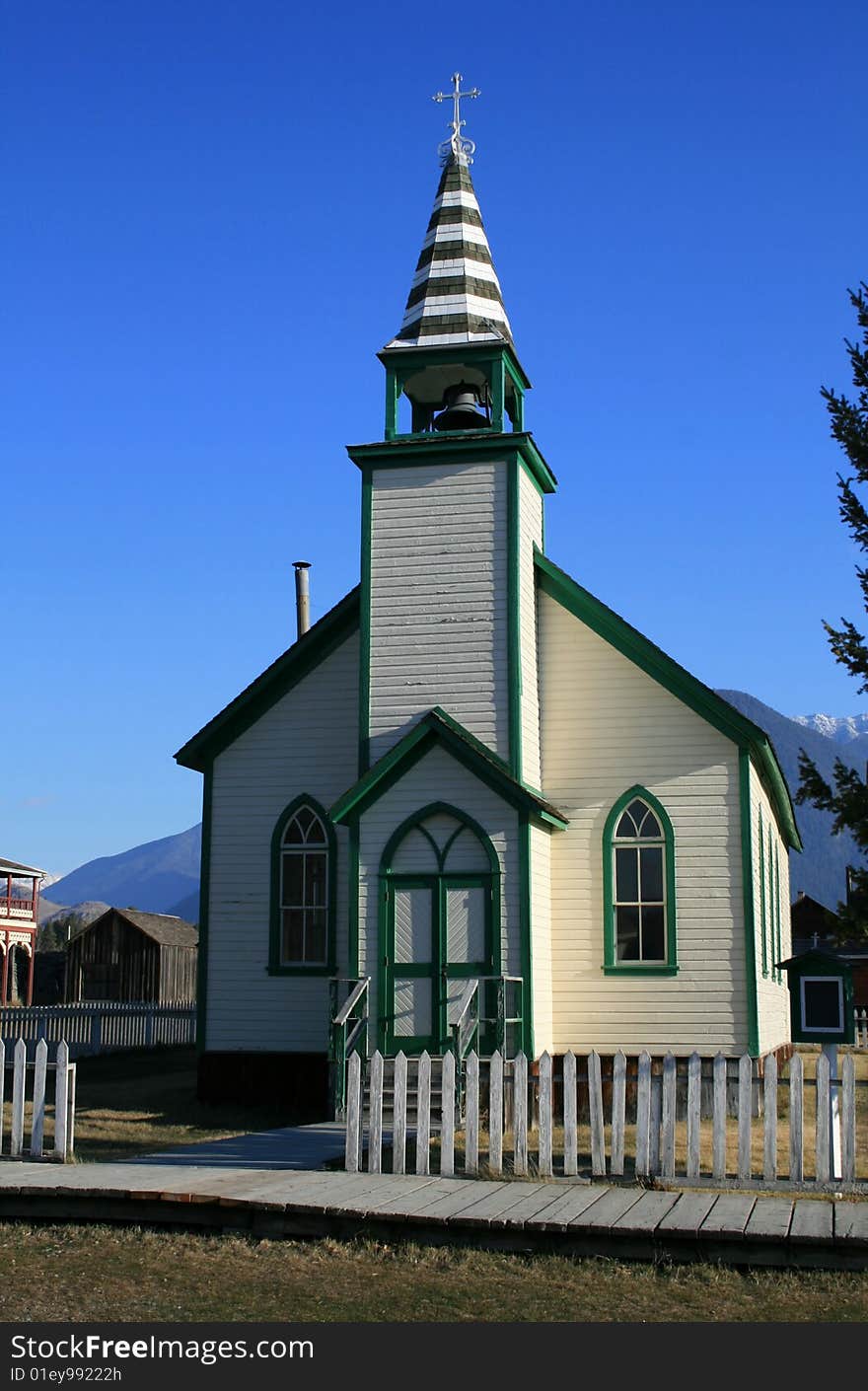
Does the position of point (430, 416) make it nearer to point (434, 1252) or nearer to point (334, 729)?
point (334, 729)

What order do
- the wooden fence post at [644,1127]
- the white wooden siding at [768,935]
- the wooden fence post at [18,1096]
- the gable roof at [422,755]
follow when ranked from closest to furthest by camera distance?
the wooden fence post at [644,1127] < the wooden fence post at [18,1096] < the gable roof at [422,755] < the white wooden siding at [768,935]

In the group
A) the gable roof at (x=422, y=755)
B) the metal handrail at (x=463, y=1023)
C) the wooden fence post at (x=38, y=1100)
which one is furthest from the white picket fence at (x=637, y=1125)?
the gable roof at (x=422, y=755)

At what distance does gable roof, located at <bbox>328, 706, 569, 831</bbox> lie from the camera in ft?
60.2

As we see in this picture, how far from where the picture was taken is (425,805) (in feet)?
61.2

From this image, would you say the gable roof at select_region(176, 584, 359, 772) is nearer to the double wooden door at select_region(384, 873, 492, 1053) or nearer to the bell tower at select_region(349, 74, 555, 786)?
the bell tower at select_region(349, 74, 555, 786)

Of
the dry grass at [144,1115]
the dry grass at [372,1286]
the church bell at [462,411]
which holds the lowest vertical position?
the dry grass at [372,1286]

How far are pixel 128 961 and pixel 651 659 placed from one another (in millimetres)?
41789

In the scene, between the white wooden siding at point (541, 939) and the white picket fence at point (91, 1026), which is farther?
the white picket fence at point (91, 1026)

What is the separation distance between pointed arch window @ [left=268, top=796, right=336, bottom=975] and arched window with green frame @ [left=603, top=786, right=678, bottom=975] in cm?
396

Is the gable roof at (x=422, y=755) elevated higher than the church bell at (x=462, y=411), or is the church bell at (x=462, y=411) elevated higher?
the church bell at (x=462, y=411)

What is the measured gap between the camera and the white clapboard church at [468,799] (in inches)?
727

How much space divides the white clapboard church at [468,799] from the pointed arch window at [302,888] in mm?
35

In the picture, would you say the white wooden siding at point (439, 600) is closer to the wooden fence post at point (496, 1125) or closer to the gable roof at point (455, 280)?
the gable roof at point (455, 280)

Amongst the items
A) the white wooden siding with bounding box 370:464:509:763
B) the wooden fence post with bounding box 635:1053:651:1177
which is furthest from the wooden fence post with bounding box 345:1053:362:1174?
the white wooden siding with bounding box 370:464:509:763
